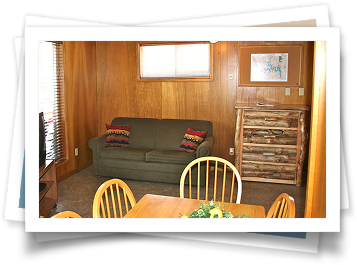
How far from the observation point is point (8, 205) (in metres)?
1.74

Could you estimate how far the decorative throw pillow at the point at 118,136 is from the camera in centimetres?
501

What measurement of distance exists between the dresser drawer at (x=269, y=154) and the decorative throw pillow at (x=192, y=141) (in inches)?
23.9

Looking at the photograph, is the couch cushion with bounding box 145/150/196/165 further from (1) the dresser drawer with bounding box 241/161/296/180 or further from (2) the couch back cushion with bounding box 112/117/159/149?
(1) the dresser drawer with bounding box 241/161/296/180

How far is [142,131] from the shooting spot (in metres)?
5.18

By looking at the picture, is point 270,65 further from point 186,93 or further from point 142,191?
point 142,191

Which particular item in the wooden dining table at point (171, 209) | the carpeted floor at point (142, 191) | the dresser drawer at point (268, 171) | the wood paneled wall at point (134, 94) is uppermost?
the wood paneled wall at point (134, 94)

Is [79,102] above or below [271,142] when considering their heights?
above

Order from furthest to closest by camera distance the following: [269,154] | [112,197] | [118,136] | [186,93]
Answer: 1. [186,93]
2. [118,136]
3. [269,154]
4. [112,197]

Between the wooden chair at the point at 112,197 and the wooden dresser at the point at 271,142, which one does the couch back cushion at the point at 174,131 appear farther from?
the wooden chair at the point at 112,197

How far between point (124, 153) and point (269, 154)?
197cm

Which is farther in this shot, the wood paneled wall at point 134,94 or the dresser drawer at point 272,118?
the wood paneled wall at point 134,94

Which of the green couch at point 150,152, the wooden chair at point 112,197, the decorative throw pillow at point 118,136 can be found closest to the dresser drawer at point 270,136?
the green couch at point 150,152

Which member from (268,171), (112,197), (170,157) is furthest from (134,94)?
(112,197)

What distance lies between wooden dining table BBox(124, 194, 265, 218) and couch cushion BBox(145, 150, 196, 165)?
2.24 meters
